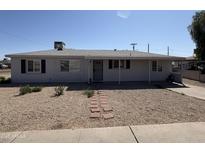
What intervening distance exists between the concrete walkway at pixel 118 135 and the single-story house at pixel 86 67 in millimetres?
12417

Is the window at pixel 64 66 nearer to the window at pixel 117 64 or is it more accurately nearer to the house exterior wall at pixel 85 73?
the house exterior wall at pixel 85 73

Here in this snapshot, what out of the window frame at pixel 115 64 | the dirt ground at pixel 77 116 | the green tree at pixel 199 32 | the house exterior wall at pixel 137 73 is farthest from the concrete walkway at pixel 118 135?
the green tree at pixel 199 32

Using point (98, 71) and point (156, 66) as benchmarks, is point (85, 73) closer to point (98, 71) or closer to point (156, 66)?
point (98, 71)

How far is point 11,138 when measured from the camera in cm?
501

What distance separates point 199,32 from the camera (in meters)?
27.3

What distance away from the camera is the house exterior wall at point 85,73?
1834cm

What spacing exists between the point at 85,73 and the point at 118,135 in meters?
14.2

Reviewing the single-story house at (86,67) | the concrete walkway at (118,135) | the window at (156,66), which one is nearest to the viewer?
the concrete walkway at (118,135)

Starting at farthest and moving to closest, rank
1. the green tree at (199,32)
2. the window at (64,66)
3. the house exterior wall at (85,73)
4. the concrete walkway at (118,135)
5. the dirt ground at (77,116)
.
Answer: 1. the green tree at (199,32)
2. the window at (64,66)
3. the house exterior wall at (85,73)
4. the dirt ground at (77,116)
5. the concrete walkway at (118,135)

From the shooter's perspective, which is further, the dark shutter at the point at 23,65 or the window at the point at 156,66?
the window at the point at 156,66

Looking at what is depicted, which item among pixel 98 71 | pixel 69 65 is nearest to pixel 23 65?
pixel 69 65

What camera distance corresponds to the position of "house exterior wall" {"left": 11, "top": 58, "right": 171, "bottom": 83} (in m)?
18.3

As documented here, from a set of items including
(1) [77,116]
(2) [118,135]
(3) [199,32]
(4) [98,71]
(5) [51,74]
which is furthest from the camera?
(3) [199,32]

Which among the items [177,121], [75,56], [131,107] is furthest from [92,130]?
[75,56]
